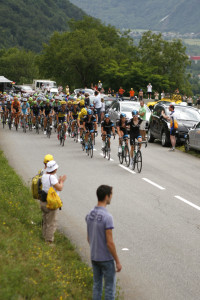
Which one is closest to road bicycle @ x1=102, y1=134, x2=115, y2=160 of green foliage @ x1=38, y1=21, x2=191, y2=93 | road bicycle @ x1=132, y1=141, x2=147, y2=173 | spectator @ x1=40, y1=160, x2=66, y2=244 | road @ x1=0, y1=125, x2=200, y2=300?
road @ x1=0, y1=125, x2=200, y2=300

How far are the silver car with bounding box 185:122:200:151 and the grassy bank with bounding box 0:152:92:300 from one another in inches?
496

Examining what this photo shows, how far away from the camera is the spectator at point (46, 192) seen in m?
9.09

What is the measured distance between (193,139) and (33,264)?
659 inches

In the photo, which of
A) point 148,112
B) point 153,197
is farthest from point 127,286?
point 148,112

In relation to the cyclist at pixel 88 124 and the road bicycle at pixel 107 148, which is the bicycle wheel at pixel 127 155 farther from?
the cyclist at pixel 88 124

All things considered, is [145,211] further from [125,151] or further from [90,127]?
[90,127]

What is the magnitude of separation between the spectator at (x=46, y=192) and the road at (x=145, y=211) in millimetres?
635

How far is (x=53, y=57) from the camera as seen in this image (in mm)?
97062

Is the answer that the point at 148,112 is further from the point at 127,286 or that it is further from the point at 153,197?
the point at 127,286

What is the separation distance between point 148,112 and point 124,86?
105 ft

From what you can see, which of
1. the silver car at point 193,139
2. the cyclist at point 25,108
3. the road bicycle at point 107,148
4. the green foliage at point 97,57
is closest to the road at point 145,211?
the road bicycle at point 107,148

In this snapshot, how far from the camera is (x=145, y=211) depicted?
1252 centimetres

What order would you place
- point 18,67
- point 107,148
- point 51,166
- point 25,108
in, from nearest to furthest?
point 51,166
point 107,148
point 25,108
point 18,67

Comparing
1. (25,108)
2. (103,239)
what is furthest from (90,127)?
(103,239)
